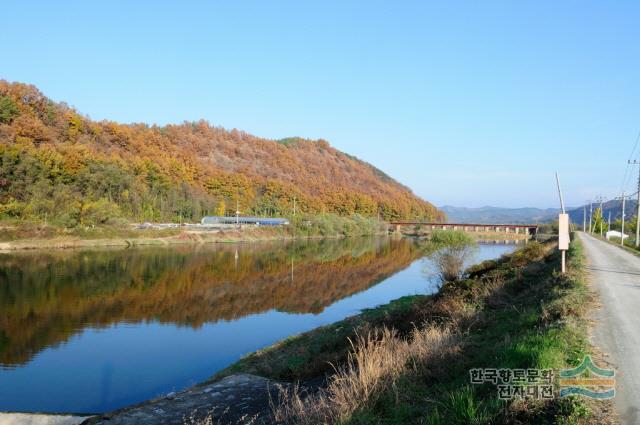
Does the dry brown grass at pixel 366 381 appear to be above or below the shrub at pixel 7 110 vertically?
below

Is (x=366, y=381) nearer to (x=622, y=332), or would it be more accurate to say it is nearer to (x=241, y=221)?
(x=622, y=332)

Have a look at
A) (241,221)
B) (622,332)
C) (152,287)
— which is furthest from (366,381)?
(241,221)

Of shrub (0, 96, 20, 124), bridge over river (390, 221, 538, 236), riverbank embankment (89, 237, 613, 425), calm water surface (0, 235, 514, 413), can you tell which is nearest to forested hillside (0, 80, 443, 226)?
shrub (0, 96, 20, 124)

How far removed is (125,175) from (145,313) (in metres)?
53.5

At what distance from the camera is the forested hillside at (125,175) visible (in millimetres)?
57625

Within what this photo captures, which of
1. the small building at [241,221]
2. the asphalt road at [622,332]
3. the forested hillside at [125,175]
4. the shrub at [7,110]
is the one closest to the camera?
the asphalt road at [622,332]

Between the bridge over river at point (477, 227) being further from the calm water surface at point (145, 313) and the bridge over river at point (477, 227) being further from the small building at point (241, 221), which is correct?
the calm water surface at point (145, 313)

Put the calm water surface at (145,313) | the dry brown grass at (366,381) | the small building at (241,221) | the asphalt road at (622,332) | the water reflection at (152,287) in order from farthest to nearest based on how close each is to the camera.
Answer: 1. the small building at (241,221)
2. the water reflection at (152,287)
3. the calm water surface at (145,313)
4. the dry brown grass at (366,381)
5. the asphalt road at (622,332)

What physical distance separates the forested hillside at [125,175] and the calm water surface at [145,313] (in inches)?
665

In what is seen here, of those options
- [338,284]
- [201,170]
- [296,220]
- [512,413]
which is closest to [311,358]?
[512,413]

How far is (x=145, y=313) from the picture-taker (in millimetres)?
23047

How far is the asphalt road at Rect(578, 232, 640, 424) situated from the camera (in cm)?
475

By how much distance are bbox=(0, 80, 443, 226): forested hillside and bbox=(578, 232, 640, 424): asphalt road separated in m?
57.2

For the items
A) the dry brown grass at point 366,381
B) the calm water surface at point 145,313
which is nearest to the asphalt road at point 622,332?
the dry brown grass at point 366,381
